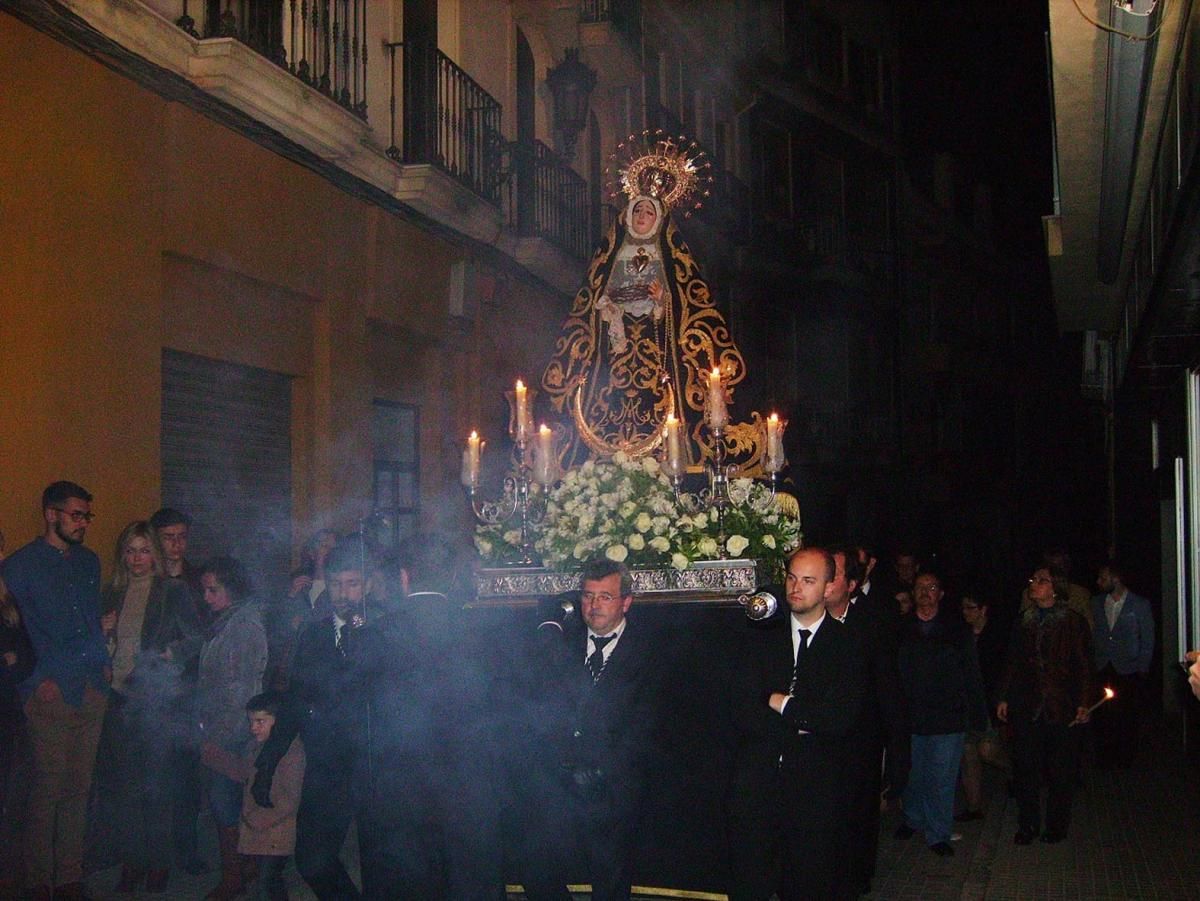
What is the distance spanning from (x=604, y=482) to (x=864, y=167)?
79.5ft

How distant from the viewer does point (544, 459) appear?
27.3ft

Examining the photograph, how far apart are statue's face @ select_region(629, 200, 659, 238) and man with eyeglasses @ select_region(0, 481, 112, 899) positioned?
357cm

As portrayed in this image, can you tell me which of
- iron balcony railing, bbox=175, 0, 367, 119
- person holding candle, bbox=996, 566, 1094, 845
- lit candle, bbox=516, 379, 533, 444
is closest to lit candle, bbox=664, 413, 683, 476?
lit candle, bbox=516, 379, 533, 444

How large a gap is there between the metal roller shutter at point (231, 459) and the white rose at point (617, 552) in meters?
3.41

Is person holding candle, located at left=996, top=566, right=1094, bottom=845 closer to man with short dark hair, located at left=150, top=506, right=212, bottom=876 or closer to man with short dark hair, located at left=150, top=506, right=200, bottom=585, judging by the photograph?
man with short dark hair, located at left=150, top=506, right=212, bottom=876

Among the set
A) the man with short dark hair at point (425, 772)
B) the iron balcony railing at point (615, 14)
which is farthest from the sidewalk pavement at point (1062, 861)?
the iron balcony railing at point (615, 14)

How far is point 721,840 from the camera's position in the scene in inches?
269

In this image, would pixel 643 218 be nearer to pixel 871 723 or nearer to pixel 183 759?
pixel 871 723

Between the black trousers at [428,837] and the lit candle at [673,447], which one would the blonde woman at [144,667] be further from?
the lit candle at [673,447]

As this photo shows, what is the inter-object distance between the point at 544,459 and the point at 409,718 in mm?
2567

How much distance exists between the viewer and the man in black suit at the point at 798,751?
20.1ft

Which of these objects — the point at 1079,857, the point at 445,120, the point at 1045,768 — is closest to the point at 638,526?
the point at 1079,857

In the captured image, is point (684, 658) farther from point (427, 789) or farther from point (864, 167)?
point (864, 167)

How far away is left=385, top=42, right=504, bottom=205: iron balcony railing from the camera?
12.9 m
